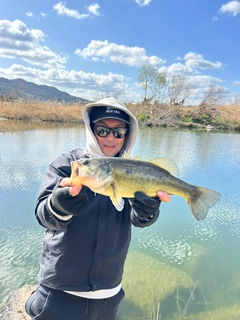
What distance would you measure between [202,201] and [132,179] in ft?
2.57

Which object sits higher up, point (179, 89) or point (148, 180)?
point (179, 89)

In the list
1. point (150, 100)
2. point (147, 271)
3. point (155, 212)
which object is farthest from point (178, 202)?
point (150, 100)

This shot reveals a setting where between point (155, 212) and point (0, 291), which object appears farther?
point (0, 291)

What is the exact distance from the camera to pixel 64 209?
1.80 meters

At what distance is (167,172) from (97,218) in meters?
0.71

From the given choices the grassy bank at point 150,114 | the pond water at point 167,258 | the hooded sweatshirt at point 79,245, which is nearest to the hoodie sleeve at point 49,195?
the hooded sweatshirt at point 79,245

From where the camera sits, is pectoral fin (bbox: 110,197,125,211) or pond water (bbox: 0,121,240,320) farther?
pond water (bbox: 0,121,240,320)

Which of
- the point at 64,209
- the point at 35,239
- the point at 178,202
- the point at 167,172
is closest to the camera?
the point at 64,209

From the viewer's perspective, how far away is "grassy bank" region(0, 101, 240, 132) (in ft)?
102

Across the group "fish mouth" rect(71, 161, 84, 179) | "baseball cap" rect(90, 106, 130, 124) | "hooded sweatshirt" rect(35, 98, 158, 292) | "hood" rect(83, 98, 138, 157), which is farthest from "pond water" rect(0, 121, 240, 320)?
"baseball cap" rect(90, 106, 130, 124)

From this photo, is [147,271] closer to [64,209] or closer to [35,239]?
[35,239]

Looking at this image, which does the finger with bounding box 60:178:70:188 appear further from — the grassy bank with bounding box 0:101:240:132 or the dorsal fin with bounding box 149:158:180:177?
the grassy bank with bounding box 0:101:240:132

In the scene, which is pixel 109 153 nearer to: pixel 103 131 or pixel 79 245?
pixel 103 131

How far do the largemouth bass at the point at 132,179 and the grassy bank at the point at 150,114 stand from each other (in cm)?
2983
